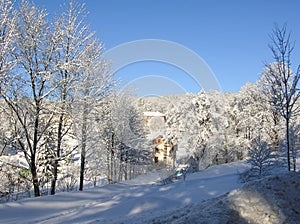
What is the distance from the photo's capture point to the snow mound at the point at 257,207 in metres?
4.70

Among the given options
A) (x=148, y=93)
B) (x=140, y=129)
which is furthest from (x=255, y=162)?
(x=140, y=129)

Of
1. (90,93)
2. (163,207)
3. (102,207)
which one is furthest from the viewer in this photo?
(90,93)

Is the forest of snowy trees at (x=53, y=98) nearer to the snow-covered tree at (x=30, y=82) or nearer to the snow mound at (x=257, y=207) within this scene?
the snow-covered tree at (x=30, y=82)

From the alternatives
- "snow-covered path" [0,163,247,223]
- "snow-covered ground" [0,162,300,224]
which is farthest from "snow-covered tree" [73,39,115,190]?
"snow-covered path" [0,163,247,223]

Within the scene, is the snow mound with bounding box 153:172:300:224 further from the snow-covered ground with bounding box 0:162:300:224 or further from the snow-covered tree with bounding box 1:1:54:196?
the snow-covered tree with bounding box 1:1:54:196

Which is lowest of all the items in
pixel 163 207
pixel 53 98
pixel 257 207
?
pixel 163 207

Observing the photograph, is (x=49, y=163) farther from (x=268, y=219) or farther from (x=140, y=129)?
(x=140, y=129)

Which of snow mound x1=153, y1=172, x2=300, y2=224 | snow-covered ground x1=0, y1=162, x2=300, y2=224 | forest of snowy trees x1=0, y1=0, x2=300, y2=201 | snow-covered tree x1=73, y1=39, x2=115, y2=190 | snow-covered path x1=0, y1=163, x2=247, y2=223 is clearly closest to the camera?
snow mound x1=153, y1=172, x2=300, y2=224

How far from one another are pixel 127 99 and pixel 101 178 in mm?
9803

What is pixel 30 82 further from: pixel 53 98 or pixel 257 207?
pixel 257 207

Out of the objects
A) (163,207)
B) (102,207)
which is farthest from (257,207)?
(102,207)

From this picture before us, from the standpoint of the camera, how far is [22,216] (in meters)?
7.00

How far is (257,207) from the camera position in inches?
195

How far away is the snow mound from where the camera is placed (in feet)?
15.4
